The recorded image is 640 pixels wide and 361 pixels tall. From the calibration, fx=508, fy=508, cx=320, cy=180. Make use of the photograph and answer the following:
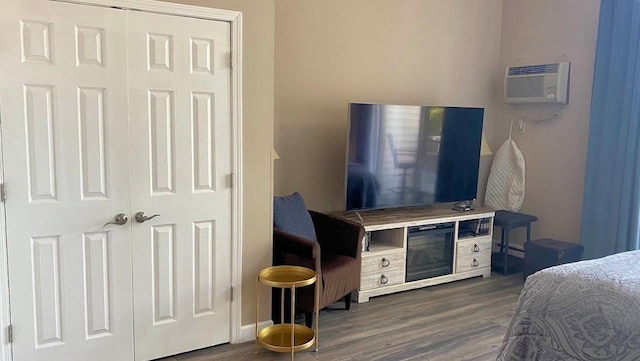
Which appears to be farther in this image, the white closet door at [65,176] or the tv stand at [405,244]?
the tv stand at [405,244]

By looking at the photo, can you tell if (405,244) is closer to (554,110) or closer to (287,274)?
(287,274)

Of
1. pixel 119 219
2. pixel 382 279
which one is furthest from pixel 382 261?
pixel 119 219

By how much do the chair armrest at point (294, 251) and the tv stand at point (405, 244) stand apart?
74cm

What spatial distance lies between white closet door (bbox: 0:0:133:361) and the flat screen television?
5.92 feet

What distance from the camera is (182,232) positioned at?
2.89m

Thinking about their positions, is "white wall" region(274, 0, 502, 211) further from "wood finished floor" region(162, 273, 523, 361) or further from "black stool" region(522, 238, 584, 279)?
"black stool" region(522, 238, 584, 279)

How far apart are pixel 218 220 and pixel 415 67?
8.20 ft

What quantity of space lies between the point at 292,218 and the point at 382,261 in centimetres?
89

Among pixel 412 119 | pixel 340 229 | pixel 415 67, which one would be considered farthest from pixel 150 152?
pixel 415 67

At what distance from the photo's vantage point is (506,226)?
459 cm

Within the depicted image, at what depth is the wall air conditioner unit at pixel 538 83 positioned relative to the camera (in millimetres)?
4500

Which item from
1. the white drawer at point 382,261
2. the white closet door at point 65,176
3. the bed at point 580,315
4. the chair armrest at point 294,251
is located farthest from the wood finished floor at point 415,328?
the bed at point 580,315

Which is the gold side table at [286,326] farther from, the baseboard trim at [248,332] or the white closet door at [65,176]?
the white closet door at [65,176]

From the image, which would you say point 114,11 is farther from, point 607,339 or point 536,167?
point 536,167
